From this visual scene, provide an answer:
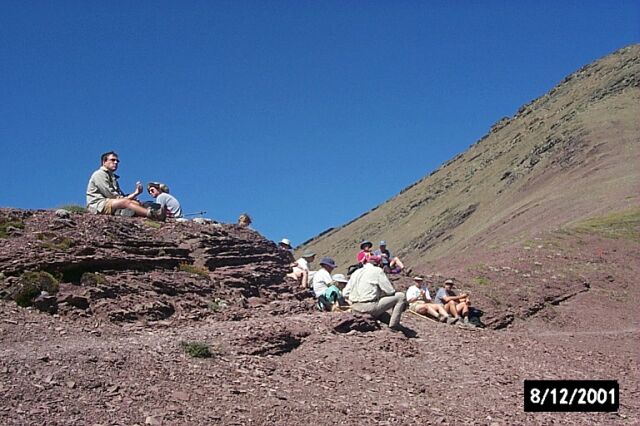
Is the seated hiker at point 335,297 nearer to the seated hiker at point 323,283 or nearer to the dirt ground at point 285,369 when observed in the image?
the seated hiker at point 323,283

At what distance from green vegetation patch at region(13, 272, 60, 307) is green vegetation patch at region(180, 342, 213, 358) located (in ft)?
8.15

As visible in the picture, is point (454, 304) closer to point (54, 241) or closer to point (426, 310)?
point (426, 310)

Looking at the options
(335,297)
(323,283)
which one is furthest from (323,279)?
(335,297)

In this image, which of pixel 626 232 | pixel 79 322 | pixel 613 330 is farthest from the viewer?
pixel 626 232

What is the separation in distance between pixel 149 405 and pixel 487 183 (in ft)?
191

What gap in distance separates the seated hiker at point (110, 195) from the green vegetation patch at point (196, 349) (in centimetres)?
514

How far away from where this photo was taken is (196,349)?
989 cm

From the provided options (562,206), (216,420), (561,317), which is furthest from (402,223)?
(216,420)

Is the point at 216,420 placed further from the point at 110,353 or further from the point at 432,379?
the point at 432,379

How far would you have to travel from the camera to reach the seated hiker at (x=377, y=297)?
1314cm

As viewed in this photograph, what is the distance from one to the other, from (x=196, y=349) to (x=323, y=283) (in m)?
4.77

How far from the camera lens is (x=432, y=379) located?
11242 millimetres
